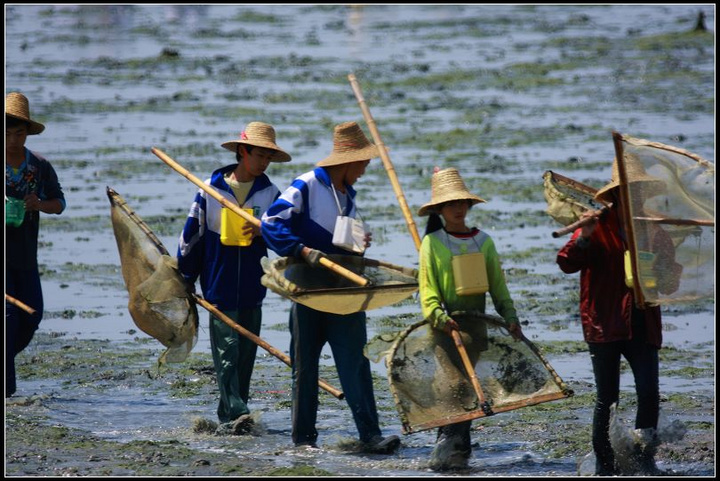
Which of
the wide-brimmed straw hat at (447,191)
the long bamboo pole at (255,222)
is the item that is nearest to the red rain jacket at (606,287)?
the wide-brimmed straw hat at (447,191)

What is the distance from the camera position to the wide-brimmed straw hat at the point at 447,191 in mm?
7750

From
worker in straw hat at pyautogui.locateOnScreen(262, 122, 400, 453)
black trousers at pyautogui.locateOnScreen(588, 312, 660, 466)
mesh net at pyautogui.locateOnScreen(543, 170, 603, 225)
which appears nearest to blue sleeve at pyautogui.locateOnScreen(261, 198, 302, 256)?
worker in straw hat at pyautogui.locateOnScreen(262, 122, 400, 453)

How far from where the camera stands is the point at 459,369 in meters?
7.93

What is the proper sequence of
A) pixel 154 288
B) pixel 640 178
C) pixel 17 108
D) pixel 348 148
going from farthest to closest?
pixel 17 108
pixel 154 288
pixel 348 148
pixel 640 178

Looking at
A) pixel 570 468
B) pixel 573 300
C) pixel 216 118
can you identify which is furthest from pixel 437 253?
pixel 216 118

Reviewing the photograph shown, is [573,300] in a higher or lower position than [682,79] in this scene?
lower

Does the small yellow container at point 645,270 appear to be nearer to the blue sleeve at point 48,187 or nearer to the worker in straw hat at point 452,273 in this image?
the worker in straw hat at point 452,273

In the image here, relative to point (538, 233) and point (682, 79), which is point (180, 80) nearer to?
point (682, 79)

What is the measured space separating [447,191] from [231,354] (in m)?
1.94

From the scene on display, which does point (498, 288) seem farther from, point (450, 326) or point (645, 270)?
point (645, 270)

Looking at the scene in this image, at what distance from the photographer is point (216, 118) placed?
888 inches

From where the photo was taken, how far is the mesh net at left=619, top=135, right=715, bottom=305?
7348 mm

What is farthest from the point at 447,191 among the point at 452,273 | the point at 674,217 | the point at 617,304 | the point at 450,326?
the point at 674,217

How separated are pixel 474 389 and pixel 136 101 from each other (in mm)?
17787
